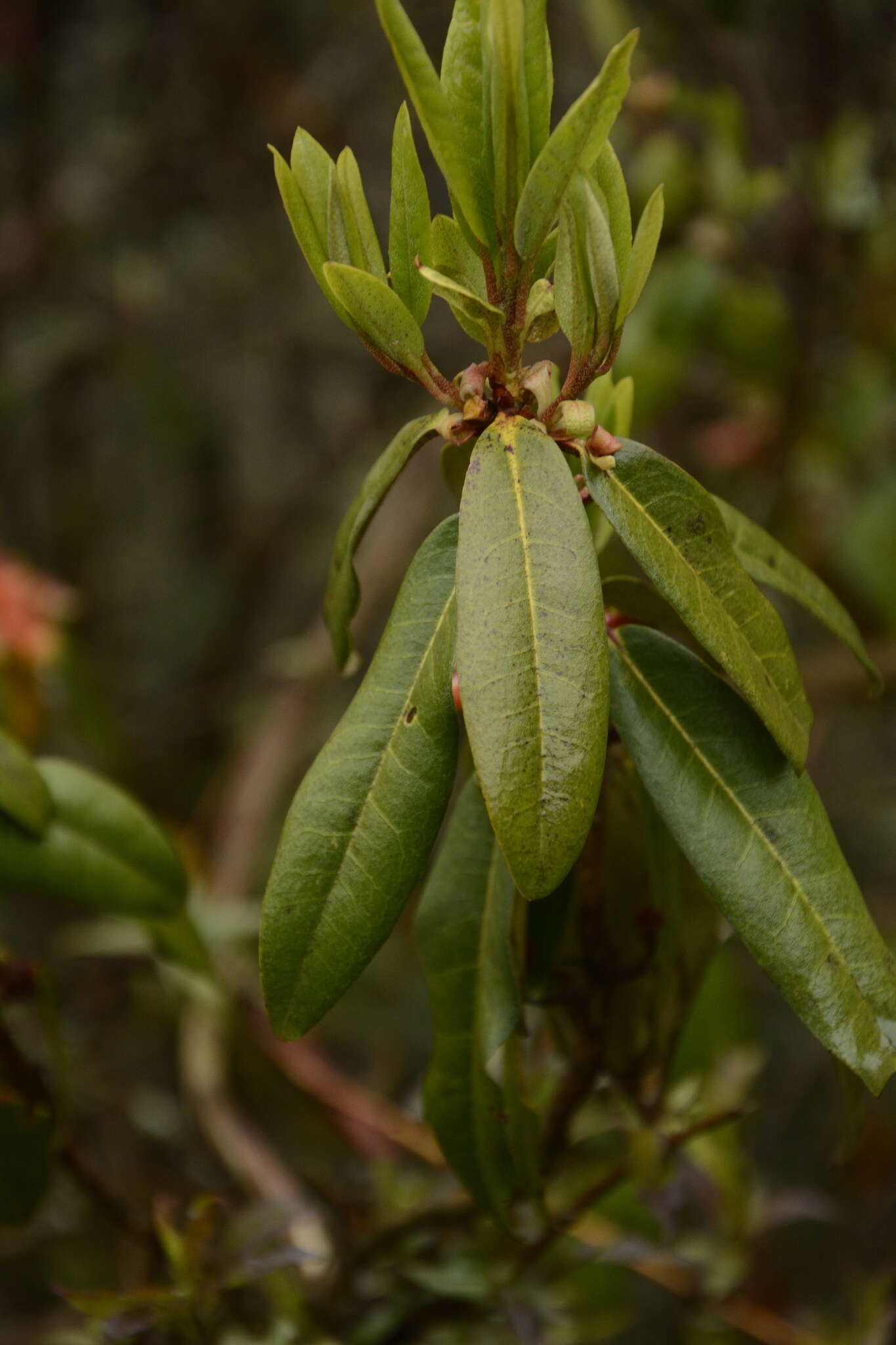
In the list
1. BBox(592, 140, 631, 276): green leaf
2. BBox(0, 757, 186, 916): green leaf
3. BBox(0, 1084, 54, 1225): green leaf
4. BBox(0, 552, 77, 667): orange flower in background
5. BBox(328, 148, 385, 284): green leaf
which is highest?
BBox(0, 552, 77, 667): orange flower in background

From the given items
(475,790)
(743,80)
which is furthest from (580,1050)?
(743,80)

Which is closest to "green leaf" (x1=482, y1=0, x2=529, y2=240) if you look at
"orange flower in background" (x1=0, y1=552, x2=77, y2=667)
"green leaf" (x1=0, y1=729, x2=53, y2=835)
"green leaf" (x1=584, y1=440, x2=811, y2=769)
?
"green leaf" (x1=584, y1=440, x2=811, y2=769)

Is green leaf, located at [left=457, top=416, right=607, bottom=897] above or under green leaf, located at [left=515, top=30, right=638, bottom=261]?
under

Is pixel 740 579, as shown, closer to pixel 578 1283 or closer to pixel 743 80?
pixel 578 1283

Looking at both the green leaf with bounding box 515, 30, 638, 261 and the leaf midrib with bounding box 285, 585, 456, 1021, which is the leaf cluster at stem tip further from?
the leaf midrib with bounding box 285, 585, 456, 1021

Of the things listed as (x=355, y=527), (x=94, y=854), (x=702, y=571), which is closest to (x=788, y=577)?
(x=702, y=571)

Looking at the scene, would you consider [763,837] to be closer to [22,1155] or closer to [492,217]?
[492,217]

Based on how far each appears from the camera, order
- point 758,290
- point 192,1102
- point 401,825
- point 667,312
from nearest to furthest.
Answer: point 401,825 < point 192,1102 < point 667,312 < point 758,290
